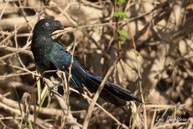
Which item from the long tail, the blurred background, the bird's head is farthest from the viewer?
the blurred background

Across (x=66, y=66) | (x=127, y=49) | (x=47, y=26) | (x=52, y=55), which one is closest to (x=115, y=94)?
(x=66, y=66)

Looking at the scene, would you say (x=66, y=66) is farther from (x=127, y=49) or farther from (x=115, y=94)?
(x=127, y=49)

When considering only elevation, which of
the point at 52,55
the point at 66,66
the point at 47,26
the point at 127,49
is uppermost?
the point at 47,26

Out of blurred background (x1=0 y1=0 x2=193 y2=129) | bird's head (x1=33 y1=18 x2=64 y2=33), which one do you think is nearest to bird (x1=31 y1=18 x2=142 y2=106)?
bird's head (x1=33 y1=18 x2=64 y2=33)

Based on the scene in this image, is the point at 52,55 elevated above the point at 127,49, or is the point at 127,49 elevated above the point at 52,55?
the point at 52,55

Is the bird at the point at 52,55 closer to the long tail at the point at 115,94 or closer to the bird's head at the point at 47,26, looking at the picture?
the bird's head at the point at 47,26

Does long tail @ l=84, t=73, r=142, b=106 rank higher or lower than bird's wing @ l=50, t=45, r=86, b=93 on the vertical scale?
lower

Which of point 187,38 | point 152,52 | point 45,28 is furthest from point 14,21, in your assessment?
point 187,38

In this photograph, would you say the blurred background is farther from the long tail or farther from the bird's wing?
the long tail

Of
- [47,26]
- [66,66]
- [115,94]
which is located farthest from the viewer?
[66,66]

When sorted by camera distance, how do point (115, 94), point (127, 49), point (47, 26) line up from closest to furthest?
point (115, 94), point (47, 26), point (127, 49)

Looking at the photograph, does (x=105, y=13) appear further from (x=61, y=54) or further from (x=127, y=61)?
(x=61, y=54)

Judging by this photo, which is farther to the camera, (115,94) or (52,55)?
(52,55)

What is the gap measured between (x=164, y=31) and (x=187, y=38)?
0.51 meters
